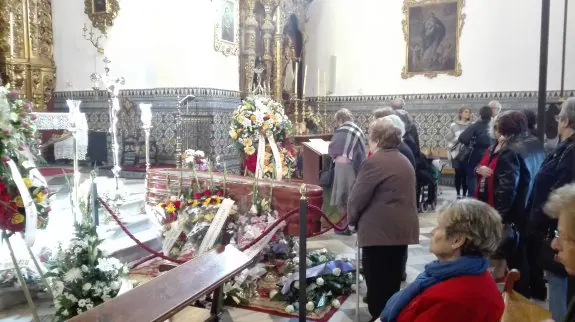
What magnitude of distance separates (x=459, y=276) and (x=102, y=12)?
367 inches

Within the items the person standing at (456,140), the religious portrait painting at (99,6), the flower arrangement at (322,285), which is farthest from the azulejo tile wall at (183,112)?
the flower arrangement at (322,285)

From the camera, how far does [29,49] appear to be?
9.27 m

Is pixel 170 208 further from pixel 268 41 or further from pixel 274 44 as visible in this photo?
pixel 274 44

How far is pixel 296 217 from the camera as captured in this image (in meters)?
4.03

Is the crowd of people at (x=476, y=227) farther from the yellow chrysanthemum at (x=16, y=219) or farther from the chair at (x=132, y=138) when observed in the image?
the chair at (x=132, y=138)

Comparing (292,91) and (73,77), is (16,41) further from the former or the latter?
(292,91)

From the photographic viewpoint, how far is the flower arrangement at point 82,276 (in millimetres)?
2957

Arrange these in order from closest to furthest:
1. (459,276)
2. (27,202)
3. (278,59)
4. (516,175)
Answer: (459,276) → (27,202) → (516,175) → (278,59)

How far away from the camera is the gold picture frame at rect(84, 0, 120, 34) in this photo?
9.09m

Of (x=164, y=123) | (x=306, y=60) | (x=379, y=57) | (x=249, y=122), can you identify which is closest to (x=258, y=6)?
(x=306, y=60)

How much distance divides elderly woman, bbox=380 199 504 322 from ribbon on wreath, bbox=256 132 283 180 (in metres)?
3.33

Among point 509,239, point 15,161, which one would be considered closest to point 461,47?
point 509,239

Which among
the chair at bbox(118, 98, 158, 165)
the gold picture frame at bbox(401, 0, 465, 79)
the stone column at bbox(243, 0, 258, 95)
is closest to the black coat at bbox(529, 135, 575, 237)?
the chair at bbox(118, 98, 158, 165)

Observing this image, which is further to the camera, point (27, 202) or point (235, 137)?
point (235, 137)
